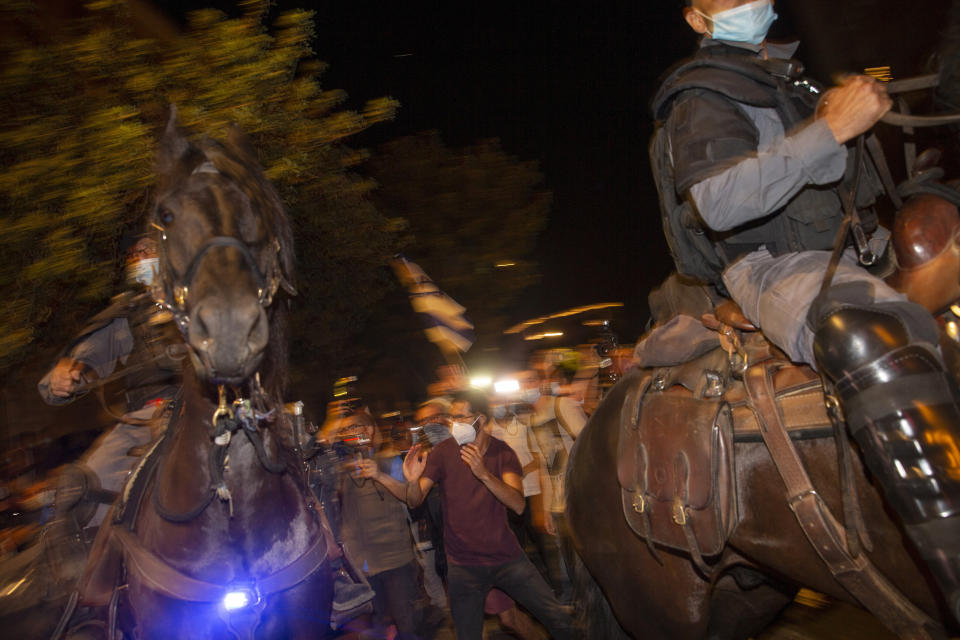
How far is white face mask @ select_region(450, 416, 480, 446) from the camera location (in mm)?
5816

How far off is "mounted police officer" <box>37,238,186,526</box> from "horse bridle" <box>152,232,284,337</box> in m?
0.65

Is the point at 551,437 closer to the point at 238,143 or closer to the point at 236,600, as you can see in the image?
the point at 236,600

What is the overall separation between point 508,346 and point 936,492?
71.7ft

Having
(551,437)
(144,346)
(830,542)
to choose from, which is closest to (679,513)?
(830,542)

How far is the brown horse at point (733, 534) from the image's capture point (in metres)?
2.18

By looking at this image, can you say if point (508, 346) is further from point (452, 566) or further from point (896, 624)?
point (896, 624)

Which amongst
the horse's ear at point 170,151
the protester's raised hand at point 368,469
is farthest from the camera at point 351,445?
A: the horse's ear at point 170,151

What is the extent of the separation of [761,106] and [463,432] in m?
4.07

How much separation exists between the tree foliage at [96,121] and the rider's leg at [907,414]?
4.64 metres

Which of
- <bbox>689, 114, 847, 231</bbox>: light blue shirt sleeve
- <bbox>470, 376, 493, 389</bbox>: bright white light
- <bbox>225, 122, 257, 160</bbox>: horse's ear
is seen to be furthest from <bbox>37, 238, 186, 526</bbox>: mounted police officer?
<bbox>470, 376, 493, 389</bbox>: bright white light

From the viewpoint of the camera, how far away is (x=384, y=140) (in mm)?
21719

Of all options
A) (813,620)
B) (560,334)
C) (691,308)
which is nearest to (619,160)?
(560,334)

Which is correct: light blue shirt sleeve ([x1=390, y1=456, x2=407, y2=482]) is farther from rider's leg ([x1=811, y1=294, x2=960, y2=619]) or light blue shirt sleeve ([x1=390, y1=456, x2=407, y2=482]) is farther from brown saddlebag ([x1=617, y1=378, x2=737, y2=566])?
rider's leg ([x1=811, y1=294, x2=960, y2=619])

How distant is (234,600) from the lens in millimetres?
2854
